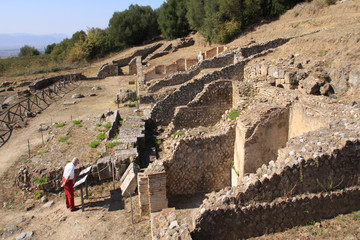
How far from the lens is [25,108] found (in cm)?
1582

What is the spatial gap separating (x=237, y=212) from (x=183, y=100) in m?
8.35

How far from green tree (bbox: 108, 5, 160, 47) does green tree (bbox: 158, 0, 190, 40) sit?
489 centimetres

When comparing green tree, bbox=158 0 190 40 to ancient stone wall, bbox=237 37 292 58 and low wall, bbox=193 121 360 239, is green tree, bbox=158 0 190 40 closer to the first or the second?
ancient stone wall, bbox=237 37 292 58

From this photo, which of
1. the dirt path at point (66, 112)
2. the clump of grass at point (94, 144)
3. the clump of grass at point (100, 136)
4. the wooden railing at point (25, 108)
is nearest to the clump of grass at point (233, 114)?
the clump of grass at point (94, 144)

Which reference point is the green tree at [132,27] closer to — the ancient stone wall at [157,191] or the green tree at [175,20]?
the green tree at [175,20]

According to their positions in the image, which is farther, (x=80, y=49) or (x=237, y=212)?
(x=80, y=49)

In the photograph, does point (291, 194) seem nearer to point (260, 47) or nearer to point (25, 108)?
point (260, 47)

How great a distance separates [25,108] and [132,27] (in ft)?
109

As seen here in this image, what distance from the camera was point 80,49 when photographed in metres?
39.3

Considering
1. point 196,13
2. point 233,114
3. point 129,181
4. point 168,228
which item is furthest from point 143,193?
point 196,13

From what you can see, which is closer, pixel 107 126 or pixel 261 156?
pixel 261 156

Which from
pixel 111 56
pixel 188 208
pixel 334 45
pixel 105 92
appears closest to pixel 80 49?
pixel 111 56

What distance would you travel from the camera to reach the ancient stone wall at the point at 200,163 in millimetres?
6984

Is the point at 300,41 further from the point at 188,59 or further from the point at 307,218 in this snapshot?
the point at 307,218
